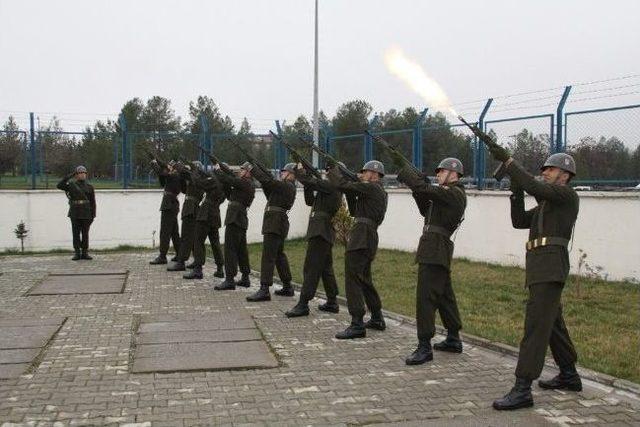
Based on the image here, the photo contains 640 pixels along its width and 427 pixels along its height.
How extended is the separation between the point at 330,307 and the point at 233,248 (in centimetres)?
223

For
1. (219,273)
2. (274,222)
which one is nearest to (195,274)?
(219,273)

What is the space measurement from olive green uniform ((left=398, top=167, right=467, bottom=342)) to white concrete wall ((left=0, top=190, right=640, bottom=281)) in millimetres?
5681

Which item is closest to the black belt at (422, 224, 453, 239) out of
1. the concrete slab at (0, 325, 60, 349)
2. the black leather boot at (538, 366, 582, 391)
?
the black leather boot at (538, 366, 582, 391)

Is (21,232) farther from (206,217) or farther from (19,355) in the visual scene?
(19,355)

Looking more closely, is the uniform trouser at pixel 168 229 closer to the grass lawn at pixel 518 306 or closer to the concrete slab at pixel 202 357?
the grass lawn at pixel 518 306

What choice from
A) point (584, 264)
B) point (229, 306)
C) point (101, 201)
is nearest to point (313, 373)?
point (229, 306)

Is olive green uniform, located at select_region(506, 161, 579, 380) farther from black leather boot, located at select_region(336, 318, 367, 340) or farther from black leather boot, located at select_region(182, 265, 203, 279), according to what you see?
black leather boot, located at select_region(182, 265, 203, 279)

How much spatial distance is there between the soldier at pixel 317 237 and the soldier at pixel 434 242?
192cm

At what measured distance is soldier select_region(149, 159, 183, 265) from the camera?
12.7 metres

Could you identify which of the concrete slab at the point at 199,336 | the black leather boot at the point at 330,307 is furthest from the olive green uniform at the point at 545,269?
the black leather boot at the point at 330,307

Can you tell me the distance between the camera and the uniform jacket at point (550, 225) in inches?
191

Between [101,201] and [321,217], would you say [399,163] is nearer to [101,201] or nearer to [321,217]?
[321,217]

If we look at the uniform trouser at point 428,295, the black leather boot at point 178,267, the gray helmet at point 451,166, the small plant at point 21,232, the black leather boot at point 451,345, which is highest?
the gray helmet at point 451,166

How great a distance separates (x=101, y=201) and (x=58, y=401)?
1230cm
